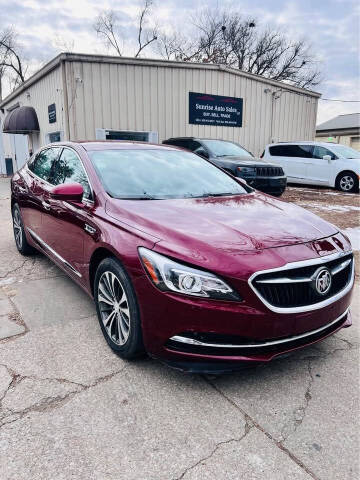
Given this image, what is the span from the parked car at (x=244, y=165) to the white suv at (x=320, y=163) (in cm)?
328

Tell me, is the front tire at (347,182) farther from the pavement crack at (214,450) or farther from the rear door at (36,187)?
the pavement crack at (214,450)

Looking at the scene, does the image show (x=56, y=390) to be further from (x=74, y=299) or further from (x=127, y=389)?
(x=74, y=299)

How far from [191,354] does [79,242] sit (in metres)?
1.40

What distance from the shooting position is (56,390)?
221cm

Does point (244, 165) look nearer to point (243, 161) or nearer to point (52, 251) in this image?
point (243, 161)

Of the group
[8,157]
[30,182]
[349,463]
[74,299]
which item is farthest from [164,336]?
[8,157]

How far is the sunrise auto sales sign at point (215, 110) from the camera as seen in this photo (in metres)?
13.1

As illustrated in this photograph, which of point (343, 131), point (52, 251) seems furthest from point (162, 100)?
point (343, 131)

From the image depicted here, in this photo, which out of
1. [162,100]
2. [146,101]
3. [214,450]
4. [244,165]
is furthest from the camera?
[162,100]

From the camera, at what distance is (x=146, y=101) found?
39.6ft

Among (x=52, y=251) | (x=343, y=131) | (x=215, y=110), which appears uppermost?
(x=343, y=131)

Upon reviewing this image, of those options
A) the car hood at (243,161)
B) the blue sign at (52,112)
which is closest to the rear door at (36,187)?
the car hood at (243,161)

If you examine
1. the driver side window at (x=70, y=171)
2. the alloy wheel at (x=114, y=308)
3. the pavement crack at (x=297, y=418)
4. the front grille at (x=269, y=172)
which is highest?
the driver side window at (x=70, y=171)

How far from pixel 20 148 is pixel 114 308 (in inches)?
693
